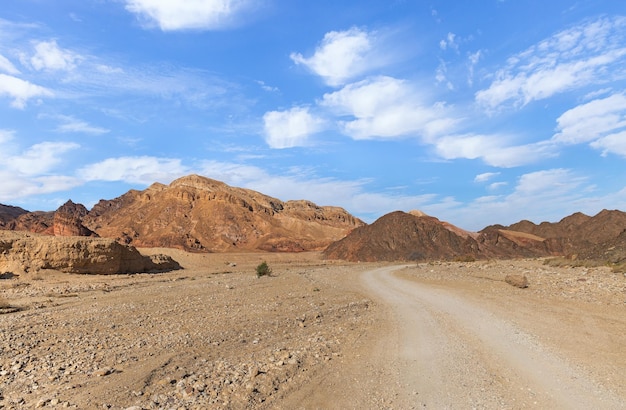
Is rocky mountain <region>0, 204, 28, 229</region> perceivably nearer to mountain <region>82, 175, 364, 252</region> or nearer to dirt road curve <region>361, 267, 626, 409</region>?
mountain <region>82, 175, 364, 252</region>

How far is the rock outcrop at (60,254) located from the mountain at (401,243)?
48741 mm

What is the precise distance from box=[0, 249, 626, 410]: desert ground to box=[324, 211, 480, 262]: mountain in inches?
2371

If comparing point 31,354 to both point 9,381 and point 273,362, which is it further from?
point 273,362

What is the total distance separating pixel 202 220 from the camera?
104 m

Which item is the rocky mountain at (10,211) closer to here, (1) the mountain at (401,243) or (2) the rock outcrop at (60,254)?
(1) the mountain at (401,243)

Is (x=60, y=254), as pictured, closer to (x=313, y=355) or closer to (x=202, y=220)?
(x=313, y=355)

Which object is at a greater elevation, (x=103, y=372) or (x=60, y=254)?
(x=60, y=254)

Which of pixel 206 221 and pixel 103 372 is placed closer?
pixel 103 372

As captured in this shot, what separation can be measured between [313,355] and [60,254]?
3092 cm

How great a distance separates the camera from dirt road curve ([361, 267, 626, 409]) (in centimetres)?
617

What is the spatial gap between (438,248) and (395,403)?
247 ft

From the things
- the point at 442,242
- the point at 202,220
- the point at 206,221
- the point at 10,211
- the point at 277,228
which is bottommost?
the point at 442,242

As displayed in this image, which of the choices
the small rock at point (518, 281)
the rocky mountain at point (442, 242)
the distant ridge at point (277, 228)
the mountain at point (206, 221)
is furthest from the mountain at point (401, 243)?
the small rock at point (518, 281)

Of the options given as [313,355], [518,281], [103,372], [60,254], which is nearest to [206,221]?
[60,254]
